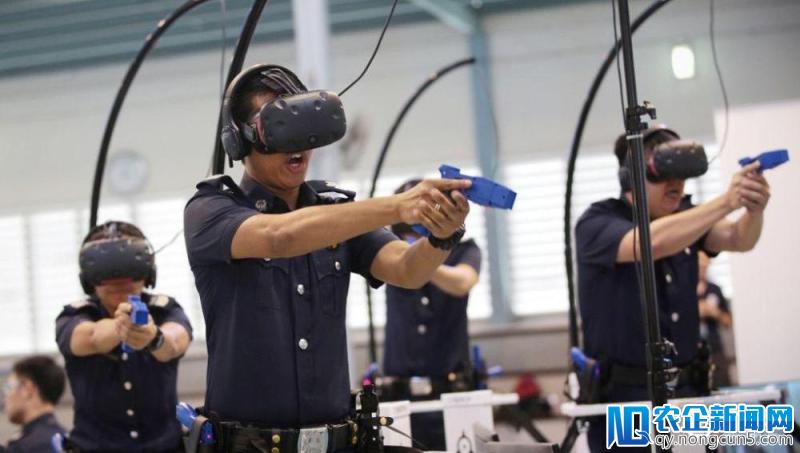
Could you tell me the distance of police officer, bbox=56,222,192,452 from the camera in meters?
4.46

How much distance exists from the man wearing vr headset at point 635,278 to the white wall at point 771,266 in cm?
215

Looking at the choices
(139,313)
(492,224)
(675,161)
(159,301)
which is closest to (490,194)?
(139,313)

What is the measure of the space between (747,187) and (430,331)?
9.26 feet

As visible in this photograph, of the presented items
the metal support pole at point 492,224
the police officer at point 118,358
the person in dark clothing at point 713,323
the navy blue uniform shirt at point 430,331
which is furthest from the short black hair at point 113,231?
the metal support pole at point 492,224

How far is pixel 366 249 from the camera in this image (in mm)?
3037

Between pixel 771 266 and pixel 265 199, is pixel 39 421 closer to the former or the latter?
pixel 265 199

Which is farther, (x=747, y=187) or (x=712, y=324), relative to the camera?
(x=712, y=324)

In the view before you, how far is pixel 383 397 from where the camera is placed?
6.57m

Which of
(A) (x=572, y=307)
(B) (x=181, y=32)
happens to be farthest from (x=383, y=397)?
(B) (x=181, y=32)

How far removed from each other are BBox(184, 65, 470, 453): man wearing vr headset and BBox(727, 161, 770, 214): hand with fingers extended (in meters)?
1.56

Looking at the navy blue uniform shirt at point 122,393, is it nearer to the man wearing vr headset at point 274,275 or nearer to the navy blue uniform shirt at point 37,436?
the navy blue uniform shirt at point 37,436

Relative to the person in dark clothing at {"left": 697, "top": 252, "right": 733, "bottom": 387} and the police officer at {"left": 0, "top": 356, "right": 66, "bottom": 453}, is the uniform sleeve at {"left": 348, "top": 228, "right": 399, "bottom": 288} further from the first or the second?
the person in dark clothing at {"left": 697, "top": 252, "right": 733, "bottom": 387}

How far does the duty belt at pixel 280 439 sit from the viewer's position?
9.12 ft

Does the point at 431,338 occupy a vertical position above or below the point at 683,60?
below
